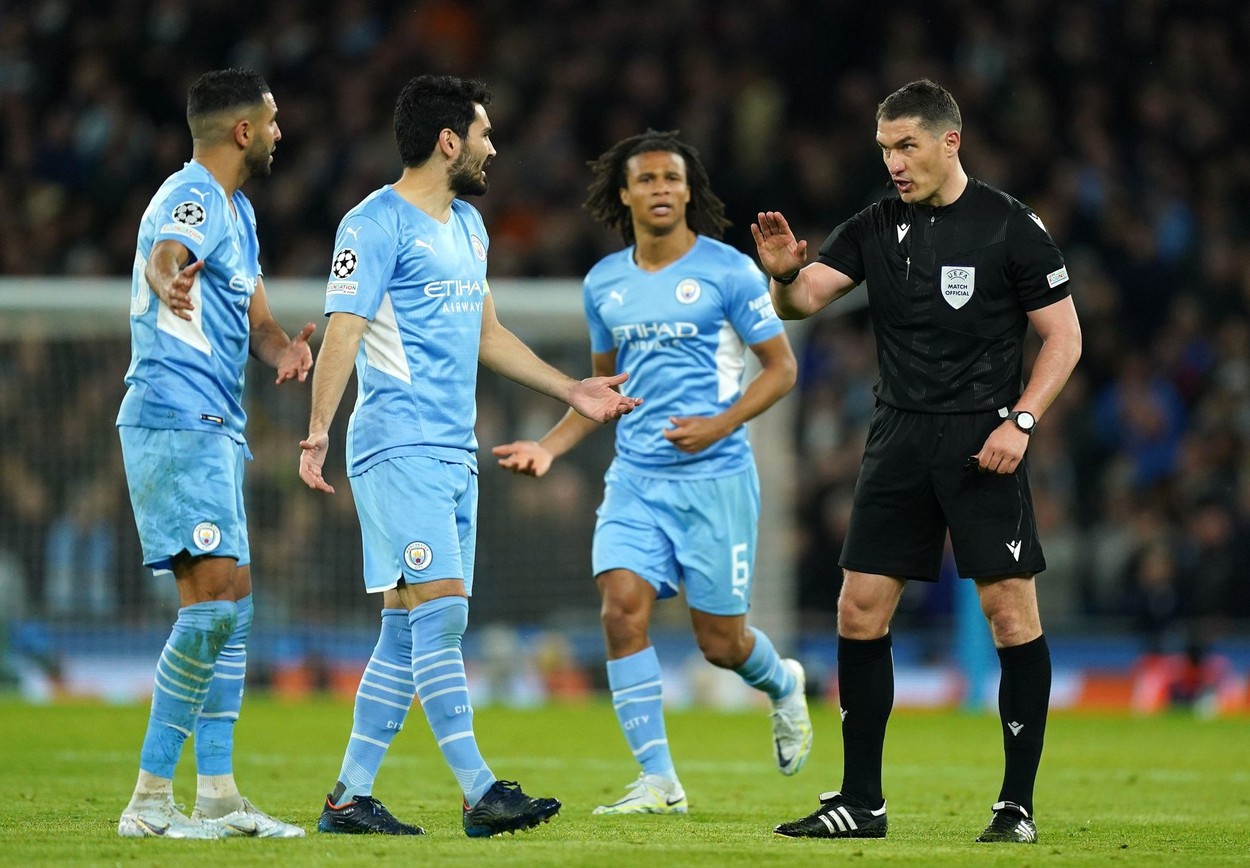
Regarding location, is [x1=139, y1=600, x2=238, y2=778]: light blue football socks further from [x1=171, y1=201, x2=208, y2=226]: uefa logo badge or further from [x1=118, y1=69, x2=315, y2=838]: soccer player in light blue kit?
[x1=171, y1=201, x2=208, y2=226]: uefa logo badge

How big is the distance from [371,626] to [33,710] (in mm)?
2848

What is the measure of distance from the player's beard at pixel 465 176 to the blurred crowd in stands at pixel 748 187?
880 cm

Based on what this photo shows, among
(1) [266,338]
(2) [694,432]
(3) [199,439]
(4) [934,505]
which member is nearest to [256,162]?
(1) [266,338]

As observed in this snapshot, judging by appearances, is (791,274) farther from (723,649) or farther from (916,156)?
(723,649)

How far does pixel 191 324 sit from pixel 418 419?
821 millimetres

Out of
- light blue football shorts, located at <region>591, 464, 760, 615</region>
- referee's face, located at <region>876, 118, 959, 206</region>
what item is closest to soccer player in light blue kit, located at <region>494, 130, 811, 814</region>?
light blue football shorts, located at <region>591, 464, 760, 615</region>

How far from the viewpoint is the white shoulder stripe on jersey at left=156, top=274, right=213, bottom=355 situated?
602 cm

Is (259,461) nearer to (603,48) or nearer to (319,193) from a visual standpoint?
(319,193)

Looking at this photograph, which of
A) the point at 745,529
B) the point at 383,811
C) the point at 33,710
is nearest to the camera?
the point at 383,811

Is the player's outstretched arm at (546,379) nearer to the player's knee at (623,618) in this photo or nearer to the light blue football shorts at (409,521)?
the light blue football shorts at (409,521)

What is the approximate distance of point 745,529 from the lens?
26.3 feet

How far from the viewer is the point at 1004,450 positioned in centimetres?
605

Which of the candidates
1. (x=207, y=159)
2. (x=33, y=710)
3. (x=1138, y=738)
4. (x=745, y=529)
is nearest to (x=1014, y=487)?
(x=745, y=529)

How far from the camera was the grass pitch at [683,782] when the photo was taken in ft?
18.1
